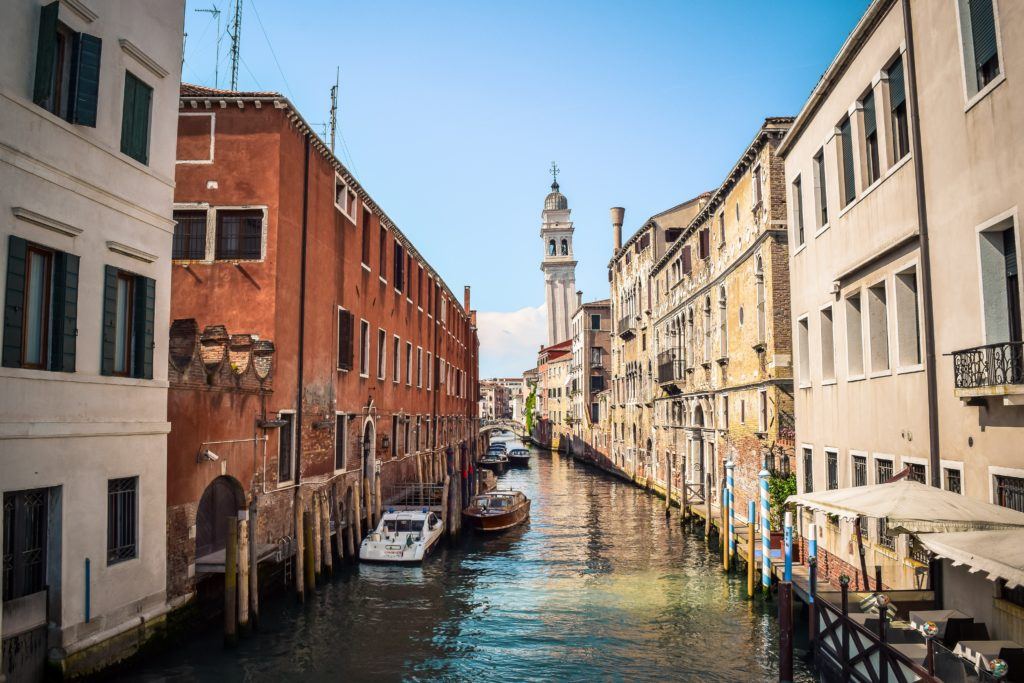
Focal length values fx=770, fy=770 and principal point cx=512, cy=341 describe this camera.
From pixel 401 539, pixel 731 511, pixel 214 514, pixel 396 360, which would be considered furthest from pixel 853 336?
pixel 396 360

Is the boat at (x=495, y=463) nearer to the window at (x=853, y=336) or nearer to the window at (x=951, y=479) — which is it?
the window at (x=853, y=336)

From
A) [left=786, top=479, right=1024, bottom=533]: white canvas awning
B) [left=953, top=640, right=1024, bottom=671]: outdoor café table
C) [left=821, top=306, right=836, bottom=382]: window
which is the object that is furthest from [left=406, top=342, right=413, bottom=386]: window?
[left=953, top=640, right=1024, bottom=671]: outdoor café table

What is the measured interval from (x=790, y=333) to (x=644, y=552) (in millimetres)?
7422

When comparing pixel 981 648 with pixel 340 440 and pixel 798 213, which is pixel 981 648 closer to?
→ pixel 798 213

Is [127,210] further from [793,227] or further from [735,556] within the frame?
[735,556]

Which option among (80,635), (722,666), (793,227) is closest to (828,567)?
(722,666)

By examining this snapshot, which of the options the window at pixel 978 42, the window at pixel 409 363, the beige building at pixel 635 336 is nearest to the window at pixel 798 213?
the window at pixel 978 42

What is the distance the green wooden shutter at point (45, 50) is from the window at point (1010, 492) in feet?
37.2

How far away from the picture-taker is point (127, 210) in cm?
1035

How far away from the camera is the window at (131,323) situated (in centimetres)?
1012

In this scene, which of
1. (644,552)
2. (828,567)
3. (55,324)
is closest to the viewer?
(55,324)

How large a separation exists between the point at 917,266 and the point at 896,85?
2.72 m

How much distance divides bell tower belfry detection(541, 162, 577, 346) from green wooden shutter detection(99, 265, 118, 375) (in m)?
77.3

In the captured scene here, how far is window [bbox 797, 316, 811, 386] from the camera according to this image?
14945mm
